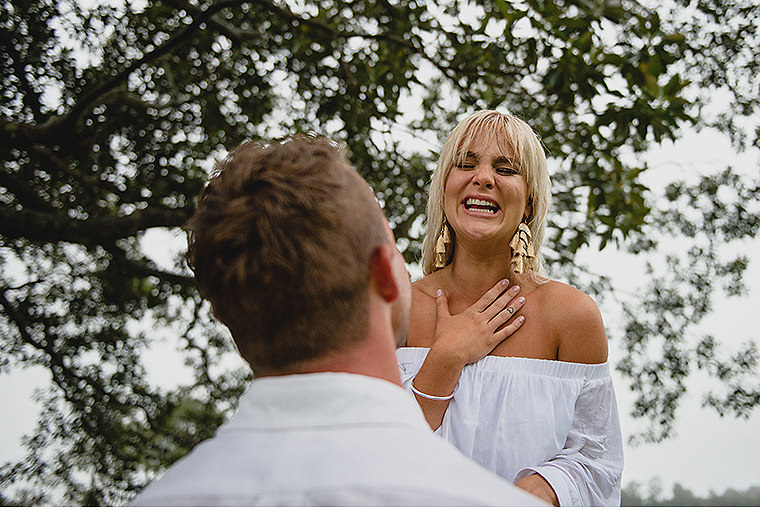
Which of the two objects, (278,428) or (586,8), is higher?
(586,8)

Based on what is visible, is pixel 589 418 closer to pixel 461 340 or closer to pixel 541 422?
pixel 541 422

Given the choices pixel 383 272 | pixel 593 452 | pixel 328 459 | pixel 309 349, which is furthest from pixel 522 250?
pixel 328 459

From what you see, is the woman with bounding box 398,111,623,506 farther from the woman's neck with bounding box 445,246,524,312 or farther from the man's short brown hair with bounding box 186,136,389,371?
the man's short brown hair with bounding box 186,136,389,371

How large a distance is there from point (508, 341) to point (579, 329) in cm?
24

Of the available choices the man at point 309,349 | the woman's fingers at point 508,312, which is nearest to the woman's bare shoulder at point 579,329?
the woman's fingers at point 508,312

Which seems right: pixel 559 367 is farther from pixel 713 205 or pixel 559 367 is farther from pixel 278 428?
pixel 713 205

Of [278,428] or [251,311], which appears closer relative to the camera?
[278,428]

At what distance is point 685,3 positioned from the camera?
5848 mm

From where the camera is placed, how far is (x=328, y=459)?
922 millimetres

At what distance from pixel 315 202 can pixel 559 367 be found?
1.29 m

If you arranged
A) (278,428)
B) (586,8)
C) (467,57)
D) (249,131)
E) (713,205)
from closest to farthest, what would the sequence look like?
(278,428), (586,8), (467,57), (249,131), (713,205)

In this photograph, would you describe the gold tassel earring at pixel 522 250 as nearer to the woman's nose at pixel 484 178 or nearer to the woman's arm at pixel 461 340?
the woman's arm at pixel 461 340

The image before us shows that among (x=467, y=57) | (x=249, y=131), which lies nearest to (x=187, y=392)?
(x=249, y=131)

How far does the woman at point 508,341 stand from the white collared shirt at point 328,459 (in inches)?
41.6
